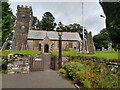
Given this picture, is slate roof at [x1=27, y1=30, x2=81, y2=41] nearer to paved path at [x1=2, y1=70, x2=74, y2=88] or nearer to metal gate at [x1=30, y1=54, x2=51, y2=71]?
metal gate at [x1=30, y1=54, x2=51, y2=71]

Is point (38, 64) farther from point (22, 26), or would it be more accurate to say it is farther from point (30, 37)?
point (22, 26)

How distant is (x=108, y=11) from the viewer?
1180 cm

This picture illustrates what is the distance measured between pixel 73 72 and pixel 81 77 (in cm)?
98

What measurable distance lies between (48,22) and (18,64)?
167 ft

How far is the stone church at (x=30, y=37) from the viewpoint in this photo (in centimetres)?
3023

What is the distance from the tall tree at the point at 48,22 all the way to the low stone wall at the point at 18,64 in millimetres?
49148

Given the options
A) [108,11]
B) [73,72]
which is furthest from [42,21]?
[73,72]

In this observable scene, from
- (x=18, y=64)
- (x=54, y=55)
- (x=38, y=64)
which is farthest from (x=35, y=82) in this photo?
(x=38, y=64)

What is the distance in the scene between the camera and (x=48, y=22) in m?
55.8

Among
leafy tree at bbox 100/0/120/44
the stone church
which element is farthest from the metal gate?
the stone church

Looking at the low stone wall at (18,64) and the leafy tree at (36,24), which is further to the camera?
the leafy tree at (36,24)

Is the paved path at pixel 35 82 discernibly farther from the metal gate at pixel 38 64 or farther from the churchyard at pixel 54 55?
the metal gate at pixel 38 64

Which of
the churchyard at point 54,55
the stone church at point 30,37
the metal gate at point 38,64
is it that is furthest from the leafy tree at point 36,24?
the metal gate at point 38,64

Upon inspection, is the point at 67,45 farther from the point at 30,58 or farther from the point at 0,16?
the point at 30,58
